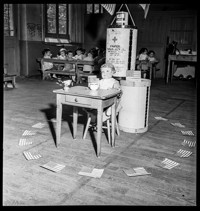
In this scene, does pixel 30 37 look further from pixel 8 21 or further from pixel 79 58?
pixel 79 58

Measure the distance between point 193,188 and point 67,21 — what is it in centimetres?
1270

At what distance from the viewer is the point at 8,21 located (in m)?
11.2

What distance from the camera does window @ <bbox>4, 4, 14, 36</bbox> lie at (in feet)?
36.1

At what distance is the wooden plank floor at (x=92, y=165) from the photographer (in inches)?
109

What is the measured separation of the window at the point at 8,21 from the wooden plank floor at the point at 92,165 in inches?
244

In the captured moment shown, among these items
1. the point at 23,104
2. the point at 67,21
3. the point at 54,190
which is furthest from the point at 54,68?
the point at 54,190

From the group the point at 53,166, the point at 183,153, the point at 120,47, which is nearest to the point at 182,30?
the point at 120,47

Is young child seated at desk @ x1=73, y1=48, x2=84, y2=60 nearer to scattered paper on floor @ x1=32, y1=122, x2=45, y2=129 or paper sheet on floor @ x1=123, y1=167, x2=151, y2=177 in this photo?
scattered paper on floor @ x1=32, y1=122, x2=45, y2=129

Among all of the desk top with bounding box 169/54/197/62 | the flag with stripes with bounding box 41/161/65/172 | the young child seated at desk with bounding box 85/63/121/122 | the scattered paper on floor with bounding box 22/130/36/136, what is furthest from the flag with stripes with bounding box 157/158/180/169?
the desk top with bounding box 169/54/197/62

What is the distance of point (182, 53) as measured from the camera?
36.6 ft

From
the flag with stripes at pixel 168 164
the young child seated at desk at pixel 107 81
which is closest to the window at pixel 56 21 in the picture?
the young child seated at desk at pixel 107 81

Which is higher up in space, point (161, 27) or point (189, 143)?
point (161, 27)

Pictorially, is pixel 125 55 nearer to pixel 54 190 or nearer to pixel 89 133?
pixel 89 133

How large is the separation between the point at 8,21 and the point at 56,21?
2900 millimetres
